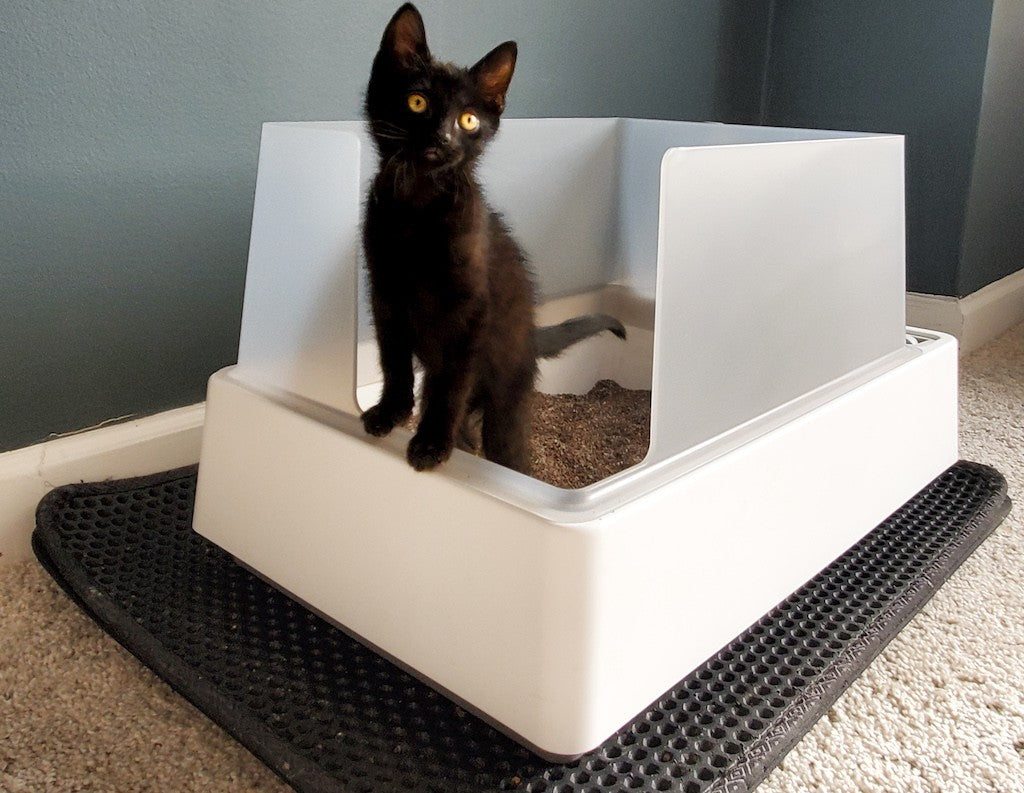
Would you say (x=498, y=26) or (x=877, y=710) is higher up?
(x=498, y=26)

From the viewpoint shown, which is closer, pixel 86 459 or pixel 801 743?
pixel 801 743

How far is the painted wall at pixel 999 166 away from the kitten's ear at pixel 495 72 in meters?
1.33

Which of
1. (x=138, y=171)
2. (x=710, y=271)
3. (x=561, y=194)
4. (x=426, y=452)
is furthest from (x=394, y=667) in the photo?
(x=561, y=194)

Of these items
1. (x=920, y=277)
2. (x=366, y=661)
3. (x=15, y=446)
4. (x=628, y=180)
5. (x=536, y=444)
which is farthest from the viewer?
(x=920, y=277)

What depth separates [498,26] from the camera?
146 cm

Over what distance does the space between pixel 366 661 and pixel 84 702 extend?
256mm

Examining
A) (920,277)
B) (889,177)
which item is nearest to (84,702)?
(889,177)

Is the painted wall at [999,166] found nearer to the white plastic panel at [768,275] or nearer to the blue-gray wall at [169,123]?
the blue-gray wall at [169,123]

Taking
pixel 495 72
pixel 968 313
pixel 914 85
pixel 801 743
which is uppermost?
pixel 914 85

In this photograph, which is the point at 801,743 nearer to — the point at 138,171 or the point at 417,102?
the point at 417,102

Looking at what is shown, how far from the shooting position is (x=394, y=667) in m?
0.84

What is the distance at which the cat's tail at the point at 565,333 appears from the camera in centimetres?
112

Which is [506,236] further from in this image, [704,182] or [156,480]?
[156,480]

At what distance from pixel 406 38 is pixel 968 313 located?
152cm
